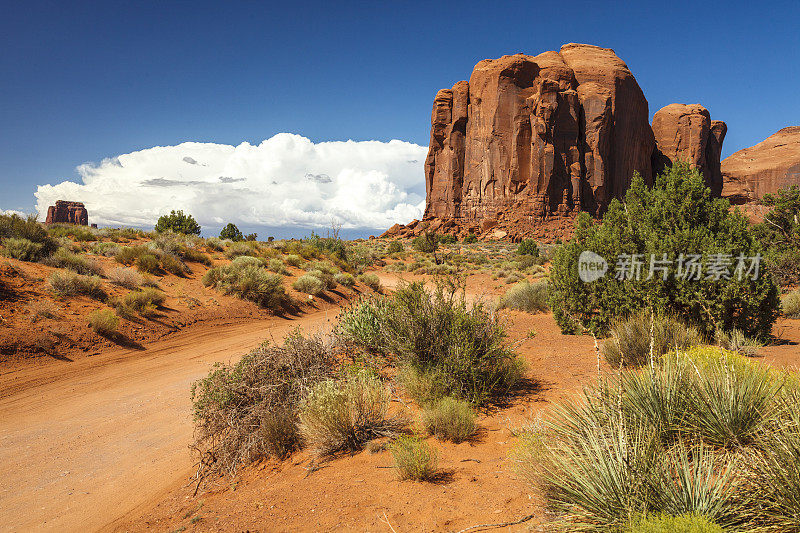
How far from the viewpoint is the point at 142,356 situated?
381 inches

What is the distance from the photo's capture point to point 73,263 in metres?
12.7

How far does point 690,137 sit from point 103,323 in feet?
323

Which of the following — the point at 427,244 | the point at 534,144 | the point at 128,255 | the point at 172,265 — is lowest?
the point at 172,265

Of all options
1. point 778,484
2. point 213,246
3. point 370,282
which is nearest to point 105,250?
point 213,246

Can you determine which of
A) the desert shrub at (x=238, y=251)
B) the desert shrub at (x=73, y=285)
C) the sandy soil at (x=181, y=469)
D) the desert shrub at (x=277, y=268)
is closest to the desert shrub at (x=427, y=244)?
the desert shrub at (x=238, y=251)

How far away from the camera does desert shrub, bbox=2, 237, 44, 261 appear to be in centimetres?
1188

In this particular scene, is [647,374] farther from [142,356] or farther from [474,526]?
[142,356]

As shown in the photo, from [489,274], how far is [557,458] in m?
27.1

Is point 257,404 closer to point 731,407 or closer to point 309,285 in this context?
point 731,407

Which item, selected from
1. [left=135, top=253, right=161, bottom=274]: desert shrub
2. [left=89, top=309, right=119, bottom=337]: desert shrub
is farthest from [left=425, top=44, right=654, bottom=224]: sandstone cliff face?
[left=89, top=309, right=119, bottom=337]: desert shrub

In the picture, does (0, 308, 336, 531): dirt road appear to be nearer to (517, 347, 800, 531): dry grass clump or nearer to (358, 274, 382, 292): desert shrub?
(517, 347, 800, 531): dry grass clump

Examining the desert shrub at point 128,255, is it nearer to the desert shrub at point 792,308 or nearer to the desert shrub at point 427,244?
the desert shrub at point 792,308

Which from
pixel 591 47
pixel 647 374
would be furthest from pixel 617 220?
pixel 591 47

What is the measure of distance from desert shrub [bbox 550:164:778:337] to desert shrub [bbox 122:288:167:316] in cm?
1136
